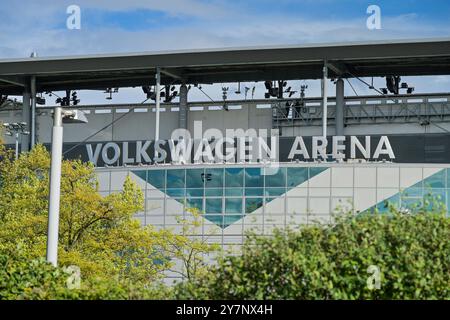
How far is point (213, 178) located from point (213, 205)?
2036mm

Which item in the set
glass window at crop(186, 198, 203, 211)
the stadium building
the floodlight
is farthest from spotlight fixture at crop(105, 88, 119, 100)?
the floodlight

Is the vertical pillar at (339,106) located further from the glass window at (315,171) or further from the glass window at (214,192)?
the glass window at (214,192)

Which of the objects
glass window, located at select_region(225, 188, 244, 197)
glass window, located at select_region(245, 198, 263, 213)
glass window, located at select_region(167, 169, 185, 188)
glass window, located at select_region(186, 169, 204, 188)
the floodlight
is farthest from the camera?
glass window, located at select_region(167, 169, 185, 188)

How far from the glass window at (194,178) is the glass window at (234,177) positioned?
6.19 feet

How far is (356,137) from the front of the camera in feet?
313

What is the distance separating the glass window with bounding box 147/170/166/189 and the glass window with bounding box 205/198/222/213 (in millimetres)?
3655

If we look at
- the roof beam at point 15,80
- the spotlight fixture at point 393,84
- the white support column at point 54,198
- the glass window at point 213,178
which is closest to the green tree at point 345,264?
the white support column at point 54,198

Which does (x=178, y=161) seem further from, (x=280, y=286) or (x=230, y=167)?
(x=280, y=286)

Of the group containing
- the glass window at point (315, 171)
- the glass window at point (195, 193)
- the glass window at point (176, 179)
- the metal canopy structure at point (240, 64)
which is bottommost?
the glass window at point (195, 193)

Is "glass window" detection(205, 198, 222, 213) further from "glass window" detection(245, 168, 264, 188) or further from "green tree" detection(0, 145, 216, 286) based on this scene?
"green tree" detection(0, 145, 216, 286)

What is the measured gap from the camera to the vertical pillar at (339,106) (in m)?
96.7

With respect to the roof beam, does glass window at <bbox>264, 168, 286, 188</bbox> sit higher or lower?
lower

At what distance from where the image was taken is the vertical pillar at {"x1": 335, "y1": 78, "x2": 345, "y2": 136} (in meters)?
96.7

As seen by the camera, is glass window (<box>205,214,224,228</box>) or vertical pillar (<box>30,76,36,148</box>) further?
vertical pillar (<box>30,76,36,148</box>)
